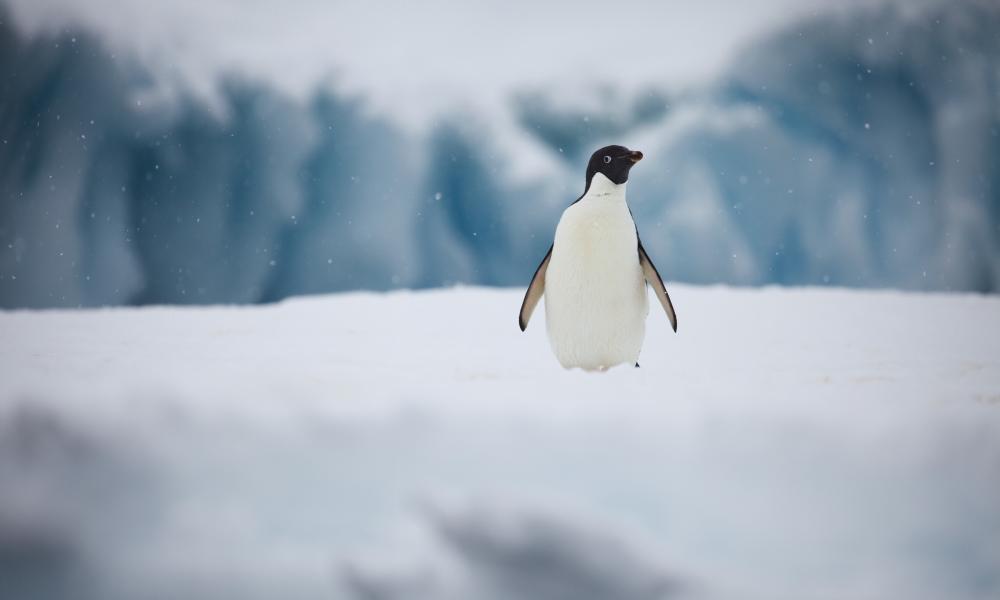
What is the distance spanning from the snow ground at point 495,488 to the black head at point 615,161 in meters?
0.69

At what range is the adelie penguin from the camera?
191 cm

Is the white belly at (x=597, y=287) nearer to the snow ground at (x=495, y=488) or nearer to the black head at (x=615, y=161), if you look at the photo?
the black head at (x=615, y=161)

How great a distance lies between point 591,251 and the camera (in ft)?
6.27

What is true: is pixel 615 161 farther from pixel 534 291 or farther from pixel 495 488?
pixel 495 488

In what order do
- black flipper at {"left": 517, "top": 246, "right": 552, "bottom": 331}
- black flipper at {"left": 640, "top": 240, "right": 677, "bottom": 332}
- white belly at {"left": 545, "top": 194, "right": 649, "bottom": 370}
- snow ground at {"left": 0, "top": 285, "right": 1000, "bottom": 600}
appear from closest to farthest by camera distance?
1. snow ground at {"left": 0, "top": 285, "right": 1000, "bottom": 600}
2. white belly at {"left": 545, "top": 194, "right": 649, "bottom": 370}
3. black flipper at {"left": 640, "top": 240, "right": 677, "bottom": 332}
4. black flipper at {"left": 517, "top": 246, "right": 552, "bottom": 331}

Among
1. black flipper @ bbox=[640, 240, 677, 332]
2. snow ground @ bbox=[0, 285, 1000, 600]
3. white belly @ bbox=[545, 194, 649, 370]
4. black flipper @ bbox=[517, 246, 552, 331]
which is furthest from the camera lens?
black flipper @ bbox=[517, 246, 552, 331]

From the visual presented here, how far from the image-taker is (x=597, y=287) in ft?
6.26

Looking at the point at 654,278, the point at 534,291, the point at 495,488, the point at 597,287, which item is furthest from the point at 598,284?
the point at 495,488

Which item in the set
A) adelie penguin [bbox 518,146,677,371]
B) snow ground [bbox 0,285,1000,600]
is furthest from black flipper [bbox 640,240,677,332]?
snow ground [bbox 0,285,1000,600]

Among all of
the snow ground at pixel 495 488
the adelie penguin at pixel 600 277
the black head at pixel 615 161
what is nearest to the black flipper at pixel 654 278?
the adelie penguin at pixel 600 277

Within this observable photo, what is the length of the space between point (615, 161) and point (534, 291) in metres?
0.48

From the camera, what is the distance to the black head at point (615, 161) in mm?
1972

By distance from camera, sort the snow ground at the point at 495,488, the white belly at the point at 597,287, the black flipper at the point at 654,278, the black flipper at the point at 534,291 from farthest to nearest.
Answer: the black flipper at the point at 534,291, the black flipper at the point at 654,278, the white belly at the point at 597,287, the snow ground at the point at 495,488

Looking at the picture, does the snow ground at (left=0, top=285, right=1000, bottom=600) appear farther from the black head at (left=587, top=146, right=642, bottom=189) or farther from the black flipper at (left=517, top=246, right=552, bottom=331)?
the black head at (left=587, top=146, right=642, bottom=189)
